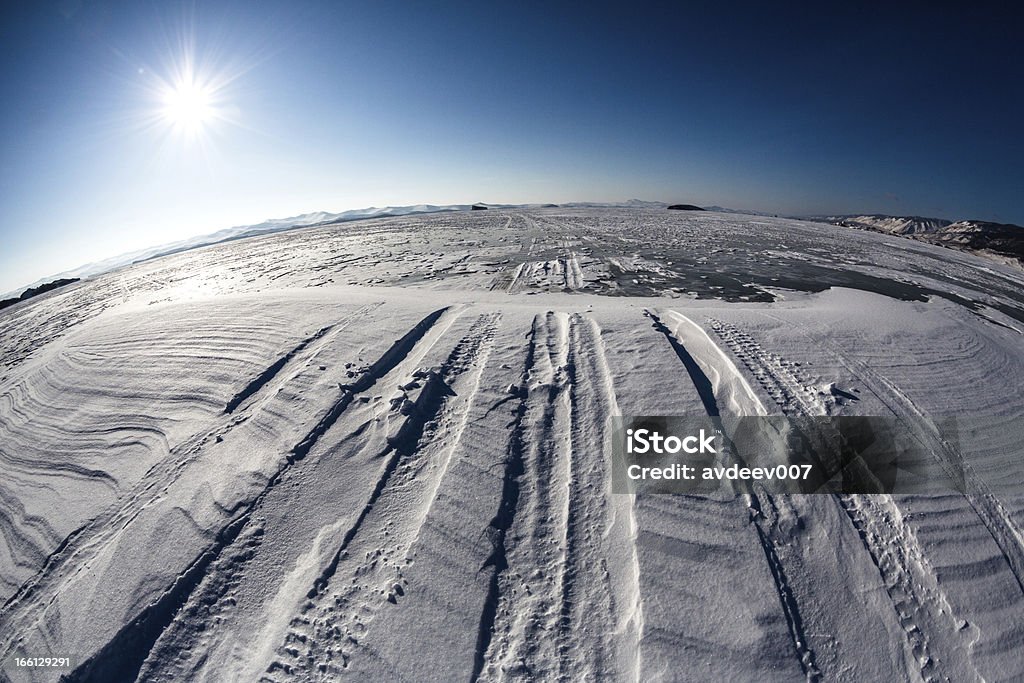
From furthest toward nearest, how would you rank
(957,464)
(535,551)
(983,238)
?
(983,238), (957,464), (535,551)

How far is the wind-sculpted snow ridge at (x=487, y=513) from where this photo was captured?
2160 mm

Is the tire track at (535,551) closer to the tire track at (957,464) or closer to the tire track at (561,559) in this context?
the tire track at (561,559)

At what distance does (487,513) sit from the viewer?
2838 mm

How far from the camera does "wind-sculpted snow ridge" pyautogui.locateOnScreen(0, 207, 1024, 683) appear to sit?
7.09 feet

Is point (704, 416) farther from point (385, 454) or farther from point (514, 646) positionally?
point (385, 454)

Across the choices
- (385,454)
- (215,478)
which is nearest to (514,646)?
(385,454)

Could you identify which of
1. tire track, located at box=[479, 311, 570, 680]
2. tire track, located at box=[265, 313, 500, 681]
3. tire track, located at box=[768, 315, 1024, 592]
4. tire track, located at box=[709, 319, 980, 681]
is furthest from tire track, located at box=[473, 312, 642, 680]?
tire track, located at box=[768, 315, 1024, 592]

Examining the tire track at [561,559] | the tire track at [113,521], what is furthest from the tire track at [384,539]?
the tire track at [113,521]

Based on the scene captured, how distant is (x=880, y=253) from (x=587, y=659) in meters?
18.0

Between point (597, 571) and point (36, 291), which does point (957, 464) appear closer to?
point (597, 571)

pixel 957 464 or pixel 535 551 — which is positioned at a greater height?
pixel 957 464

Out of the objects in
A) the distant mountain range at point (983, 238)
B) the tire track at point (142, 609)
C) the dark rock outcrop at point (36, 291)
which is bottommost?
the tire track at point (142, 609)

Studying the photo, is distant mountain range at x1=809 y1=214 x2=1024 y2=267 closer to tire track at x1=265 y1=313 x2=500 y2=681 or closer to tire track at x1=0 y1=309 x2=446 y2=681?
tire track at x1=265 y1=313 x2=500 y2=681

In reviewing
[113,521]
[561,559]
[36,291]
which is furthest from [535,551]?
[36,291]
